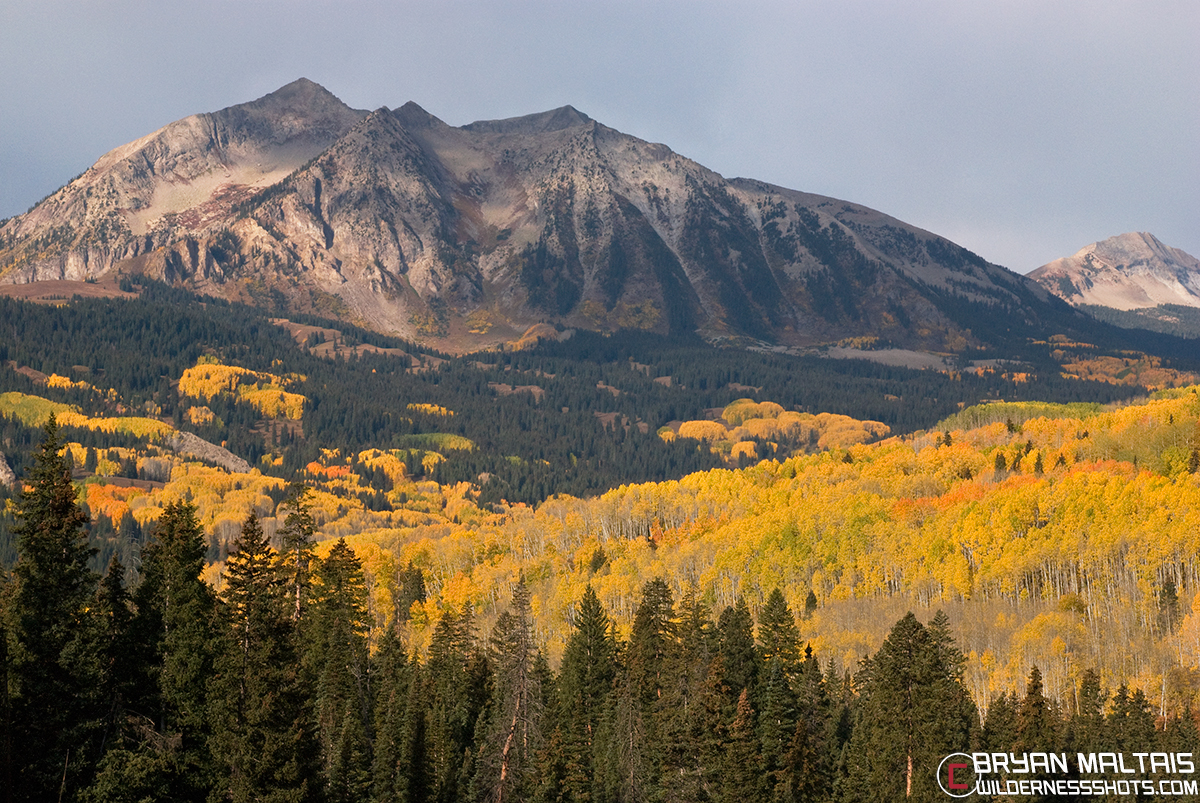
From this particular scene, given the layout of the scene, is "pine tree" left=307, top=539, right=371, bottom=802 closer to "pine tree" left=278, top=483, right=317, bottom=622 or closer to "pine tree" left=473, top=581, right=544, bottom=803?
"pine tree" left=278, top=483, right=317, bottom=622

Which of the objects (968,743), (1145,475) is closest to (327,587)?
(968,743)

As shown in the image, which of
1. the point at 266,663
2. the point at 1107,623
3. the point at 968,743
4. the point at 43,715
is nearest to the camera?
the point at 43,715

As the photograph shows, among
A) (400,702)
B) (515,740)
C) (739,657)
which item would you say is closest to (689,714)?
(515,740)

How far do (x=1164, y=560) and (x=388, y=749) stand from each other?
115 m

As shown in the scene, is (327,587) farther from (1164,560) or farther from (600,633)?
(1164,560)

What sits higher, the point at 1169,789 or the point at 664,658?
the point at 664,658

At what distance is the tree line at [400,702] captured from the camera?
54562 millimetres

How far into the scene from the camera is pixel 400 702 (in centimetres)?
10044

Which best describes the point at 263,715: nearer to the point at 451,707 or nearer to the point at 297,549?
the point at 297,549

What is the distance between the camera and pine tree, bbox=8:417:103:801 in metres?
52.4

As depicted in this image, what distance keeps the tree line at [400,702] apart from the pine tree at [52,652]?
99 mm

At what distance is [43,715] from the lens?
52.8 meters

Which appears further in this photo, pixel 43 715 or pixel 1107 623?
pixel 1107 623

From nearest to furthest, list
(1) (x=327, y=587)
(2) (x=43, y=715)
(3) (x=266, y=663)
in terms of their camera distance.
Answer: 1. (2) (x=43, y=715)
2. (3) (x=266, y=663)
3. (1) (x=327, y=587)
